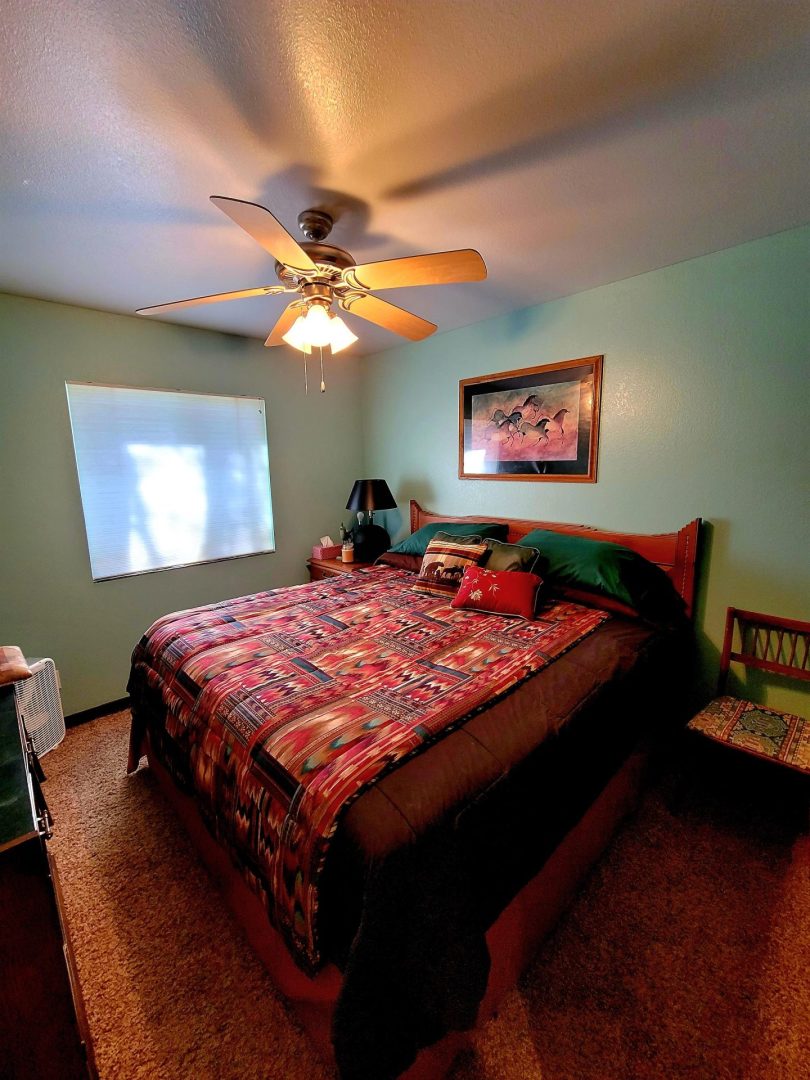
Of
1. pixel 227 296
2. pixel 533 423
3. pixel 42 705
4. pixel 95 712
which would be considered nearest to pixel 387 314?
pixel 227 296

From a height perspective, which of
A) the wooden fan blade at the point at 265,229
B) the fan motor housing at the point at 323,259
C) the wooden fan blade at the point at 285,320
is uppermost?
the fan motor housing at the point at 323,259

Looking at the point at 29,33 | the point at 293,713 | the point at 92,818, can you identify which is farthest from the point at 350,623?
the point at 29,33

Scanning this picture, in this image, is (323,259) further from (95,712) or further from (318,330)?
(95,712)

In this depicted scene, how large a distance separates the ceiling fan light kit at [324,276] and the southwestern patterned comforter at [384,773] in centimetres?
135

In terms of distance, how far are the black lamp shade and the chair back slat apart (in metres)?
2.33

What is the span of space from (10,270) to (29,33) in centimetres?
151

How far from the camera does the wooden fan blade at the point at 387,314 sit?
1.74 m

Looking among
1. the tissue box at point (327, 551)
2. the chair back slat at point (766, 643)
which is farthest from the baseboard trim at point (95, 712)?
the chair back slat at point (766, 643)

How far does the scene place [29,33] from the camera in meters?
0.94

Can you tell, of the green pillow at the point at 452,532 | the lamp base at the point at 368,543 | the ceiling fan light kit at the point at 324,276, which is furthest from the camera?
the lamp base at the point at 368,543

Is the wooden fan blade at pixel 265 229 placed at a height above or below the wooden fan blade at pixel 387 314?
above

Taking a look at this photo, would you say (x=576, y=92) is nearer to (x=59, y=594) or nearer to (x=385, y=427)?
(x=385, y=427)

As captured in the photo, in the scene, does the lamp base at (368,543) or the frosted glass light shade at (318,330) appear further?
the lamp base at (368,543)

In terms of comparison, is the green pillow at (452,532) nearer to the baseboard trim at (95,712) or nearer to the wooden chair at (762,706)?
the wooden chair at (762,706)
